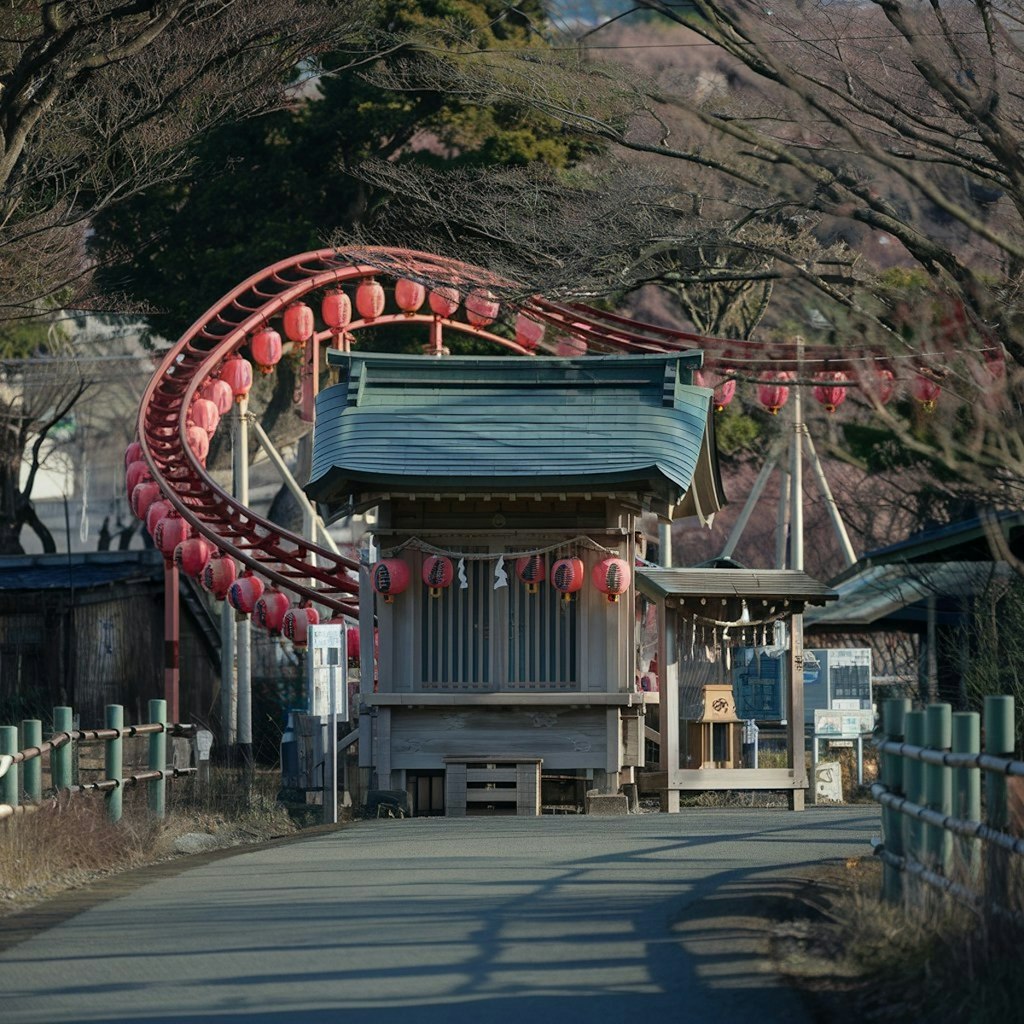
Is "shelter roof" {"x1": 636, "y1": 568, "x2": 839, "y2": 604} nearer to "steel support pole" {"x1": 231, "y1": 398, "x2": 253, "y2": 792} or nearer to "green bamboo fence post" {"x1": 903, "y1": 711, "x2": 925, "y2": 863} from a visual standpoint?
"steel support pole" {"x1": 231, "y1": 398, "x2": 253, "y2": 792}

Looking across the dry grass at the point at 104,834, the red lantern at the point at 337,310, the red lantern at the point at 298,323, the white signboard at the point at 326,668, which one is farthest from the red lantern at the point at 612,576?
the red lantern at the point at 337,310

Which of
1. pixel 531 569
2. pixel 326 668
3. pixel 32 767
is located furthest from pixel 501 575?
pixel 32 767

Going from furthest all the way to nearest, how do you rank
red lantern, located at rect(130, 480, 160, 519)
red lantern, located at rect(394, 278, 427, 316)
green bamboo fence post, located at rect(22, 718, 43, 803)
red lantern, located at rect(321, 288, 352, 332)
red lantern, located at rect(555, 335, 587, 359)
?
red lantern, located at rect(555, 335, 587, 359) → red lantern, located at rect(394, 278, 427, 316) → red lantern, located at rect(321, 288, 352, 332) → red lantern, located at rect(130, 480, 160, 519) → green bamboo fence post, located at rect(22, 718, 43, 803)

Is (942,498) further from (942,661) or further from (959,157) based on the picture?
(959,157)

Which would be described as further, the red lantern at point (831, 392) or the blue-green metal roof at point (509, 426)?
the red lantern at point (831, 392)

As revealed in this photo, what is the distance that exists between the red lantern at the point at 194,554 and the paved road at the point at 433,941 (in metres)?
12.2

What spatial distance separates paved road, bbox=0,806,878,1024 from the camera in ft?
23.8

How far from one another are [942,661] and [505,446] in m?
8.91

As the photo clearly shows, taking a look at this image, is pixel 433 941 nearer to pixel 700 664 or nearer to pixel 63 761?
pixel 63 761

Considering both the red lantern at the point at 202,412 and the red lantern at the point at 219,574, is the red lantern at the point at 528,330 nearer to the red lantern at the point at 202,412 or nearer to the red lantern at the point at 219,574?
the red lantern at the point at 202,412

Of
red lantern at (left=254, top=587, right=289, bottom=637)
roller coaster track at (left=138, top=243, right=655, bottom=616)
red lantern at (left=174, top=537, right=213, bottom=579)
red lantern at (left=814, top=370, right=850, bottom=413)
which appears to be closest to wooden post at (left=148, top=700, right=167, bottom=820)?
roller coaster track at (left=138, top=243, right=655, bottom=616)

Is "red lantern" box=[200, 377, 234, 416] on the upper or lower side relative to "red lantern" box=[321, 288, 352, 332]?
lower

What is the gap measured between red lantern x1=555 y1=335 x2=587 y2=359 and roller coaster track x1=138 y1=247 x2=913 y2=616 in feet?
0.55

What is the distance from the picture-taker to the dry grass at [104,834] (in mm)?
11078
